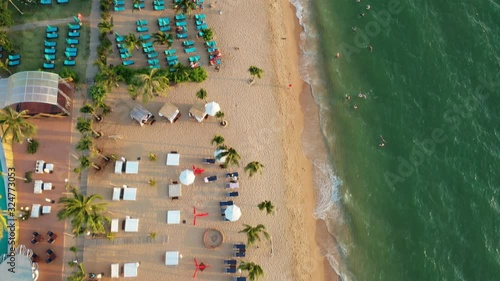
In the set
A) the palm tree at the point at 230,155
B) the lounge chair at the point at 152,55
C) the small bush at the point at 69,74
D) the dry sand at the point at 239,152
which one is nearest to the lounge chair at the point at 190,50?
the dry sand at the point at 239,152

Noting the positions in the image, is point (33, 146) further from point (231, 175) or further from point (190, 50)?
point (231, 175)

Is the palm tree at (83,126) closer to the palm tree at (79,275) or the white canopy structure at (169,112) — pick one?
the white canopy structure at (169,112)

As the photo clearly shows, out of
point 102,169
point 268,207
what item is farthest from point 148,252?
point 268,207

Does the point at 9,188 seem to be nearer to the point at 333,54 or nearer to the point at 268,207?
the point at 268,207

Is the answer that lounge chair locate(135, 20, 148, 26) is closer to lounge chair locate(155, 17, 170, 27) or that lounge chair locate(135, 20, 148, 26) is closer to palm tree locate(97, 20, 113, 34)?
lounge chair locate(155, 17, 170, 27)

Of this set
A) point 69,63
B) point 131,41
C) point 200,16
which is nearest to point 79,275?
point 69,63
